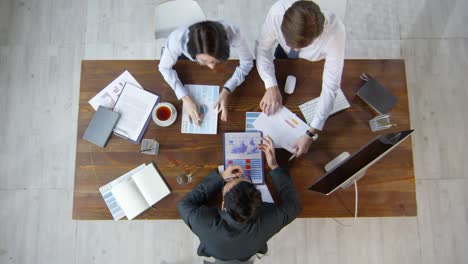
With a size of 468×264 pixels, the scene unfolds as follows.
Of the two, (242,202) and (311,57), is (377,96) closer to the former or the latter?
(311,57)

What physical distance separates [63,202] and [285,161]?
69.0 inches

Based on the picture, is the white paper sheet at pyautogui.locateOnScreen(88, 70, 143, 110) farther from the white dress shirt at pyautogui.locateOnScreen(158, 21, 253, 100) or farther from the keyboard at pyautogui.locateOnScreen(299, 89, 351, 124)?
the keyboard at pyautogui.locateOnScreen(299, 89, 351, 124)

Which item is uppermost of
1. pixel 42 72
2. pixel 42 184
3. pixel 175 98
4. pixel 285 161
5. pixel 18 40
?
pixel 18 40

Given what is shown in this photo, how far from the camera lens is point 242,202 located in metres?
1.29

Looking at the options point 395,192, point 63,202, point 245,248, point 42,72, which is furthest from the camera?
point 42,72

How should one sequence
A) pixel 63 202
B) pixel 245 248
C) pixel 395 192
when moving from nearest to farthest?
pixel 245 248
pixel 395 192
pixel 63 202

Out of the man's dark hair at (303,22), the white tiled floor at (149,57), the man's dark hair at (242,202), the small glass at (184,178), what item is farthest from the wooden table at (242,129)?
the white tiled floor at (149,57)

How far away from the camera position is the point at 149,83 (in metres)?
1.63

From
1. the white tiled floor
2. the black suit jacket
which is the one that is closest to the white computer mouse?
the black suit jacket

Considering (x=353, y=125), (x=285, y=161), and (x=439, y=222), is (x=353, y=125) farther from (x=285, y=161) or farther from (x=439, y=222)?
(x=439, y=222)

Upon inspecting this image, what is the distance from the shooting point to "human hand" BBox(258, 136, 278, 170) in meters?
1.51

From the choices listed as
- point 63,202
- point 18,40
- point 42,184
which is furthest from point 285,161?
point 18,40

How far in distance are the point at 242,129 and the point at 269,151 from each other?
0.19 meters

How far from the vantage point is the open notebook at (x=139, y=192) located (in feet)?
4.91
